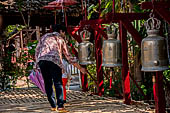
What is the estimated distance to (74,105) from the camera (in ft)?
22.0

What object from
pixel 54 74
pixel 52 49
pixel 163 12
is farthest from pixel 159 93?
pixel 52 49

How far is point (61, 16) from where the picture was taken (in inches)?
453

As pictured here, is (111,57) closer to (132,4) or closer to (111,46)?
(111,46)

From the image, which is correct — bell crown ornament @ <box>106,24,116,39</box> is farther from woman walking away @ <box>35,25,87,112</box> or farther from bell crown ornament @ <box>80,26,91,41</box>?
woman walking away @ <box>35,25,87,112</box>

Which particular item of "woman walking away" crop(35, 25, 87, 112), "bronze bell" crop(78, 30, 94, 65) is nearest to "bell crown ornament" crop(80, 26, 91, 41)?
"bronze bell" crop(78, 30, 94, 65)

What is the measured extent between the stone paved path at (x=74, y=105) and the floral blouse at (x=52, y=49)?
884mm

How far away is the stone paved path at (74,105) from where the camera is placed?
6035mm

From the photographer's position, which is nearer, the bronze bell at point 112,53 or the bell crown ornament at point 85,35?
the bronze bell at point 112,53

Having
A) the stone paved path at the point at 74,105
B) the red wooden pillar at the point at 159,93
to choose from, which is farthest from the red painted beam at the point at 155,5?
the stone paved path at the point at 74,105

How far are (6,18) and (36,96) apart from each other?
4.21 metres

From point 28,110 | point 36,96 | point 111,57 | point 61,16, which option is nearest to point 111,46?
point 111,57

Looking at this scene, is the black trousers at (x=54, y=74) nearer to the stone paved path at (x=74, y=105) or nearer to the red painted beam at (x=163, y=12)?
the stone paved path at (x=74, y=105)

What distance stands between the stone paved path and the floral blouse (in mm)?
884

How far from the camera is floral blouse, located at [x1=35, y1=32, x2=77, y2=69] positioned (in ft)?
19.3
